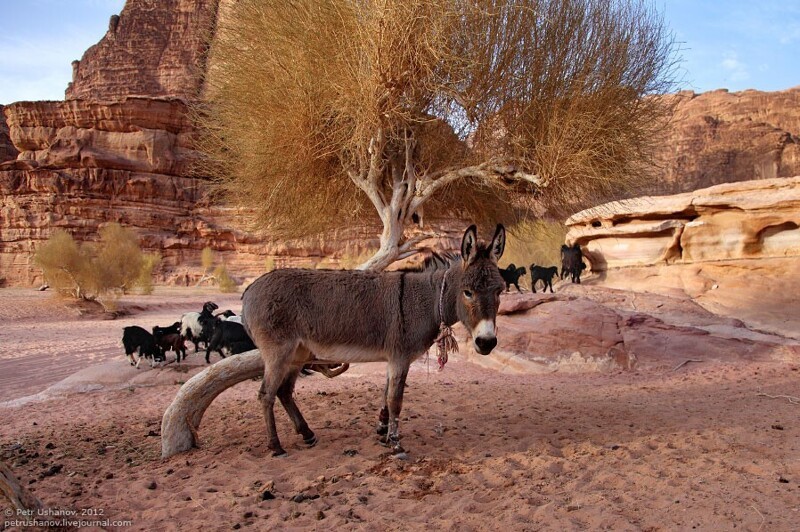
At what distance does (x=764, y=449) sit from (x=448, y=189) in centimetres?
646

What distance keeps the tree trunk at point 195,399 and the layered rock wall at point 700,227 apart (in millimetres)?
10140

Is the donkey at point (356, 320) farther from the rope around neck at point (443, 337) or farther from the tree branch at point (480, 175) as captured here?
the tree branch at point (480, 175)

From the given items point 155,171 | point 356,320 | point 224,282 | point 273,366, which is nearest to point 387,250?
point 356,320

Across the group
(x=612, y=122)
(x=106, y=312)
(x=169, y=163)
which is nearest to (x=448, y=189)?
(x=612, y=122)

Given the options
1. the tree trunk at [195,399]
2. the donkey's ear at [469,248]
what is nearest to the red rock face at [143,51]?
the tree trunk at [195,399]

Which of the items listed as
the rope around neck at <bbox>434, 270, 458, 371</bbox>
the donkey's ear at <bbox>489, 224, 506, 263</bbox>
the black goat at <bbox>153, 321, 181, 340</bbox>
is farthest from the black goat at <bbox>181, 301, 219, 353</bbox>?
the donkey's ear at <bbox>489, 224, 506, 263</bbox>

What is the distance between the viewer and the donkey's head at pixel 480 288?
405 cm

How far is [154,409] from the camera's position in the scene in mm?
7074

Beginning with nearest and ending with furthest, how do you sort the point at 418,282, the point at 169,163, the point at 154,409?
1. the point at 418,282
2. the point at 154,409
3. the point at 169,163

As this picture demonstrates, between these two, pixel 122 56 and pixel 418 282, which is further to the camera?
pixel 122 56

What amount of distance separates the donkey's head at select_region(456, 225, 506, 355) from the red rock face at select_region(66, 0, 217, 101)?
7093cm

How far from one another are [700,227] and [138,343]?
15.3 metres

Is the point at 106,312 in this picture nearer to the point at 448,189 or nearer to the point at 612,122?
the point at 448,189

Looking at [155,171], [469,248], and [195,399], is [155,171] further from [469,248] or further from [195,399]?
[469,248]
